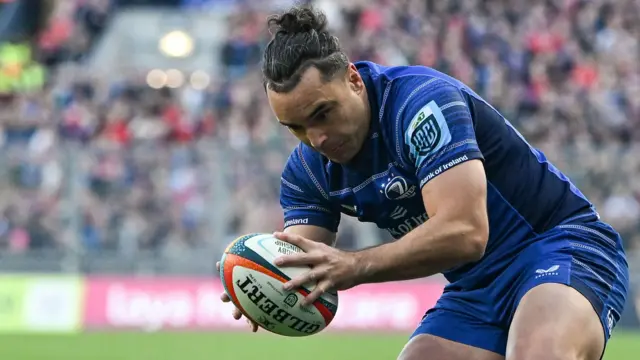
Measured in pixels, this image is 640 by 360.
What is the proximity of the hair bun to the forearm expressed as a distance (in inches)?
36.8

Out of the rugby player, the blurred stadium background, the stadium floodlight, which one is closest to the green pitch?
the blurred stadium background

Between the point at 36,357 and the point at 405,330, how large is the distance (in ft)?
17.0

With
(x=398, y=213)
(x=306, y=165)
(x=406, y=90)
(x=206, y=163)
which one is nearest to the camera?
(x=406, y=90)

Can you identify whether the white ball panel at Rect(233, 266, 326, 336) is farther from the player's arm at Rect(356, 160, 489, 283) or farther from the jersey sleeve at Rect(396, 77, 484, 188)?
the jersey sleeve at Rect(396, 77, 484, 188)

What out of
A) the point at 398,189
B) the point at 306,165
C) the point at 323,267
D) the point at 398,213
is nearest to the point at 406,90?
the point at 398,189

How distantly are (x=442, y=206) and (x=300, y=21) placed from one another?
950 millimetres

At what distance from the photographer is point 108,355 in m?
11.8

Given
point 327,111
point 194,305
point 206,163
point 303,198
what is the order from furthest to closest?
point 194,305 → point 206,163 → point 303,198 → point 327,111

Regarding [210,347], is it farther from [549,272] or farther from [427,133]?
[427,133]

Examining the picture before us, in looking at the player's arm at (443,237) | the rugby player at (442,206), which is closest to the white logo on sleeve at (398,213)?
the rugby player at (442,206)

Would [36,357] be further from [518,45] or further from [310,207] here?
[518,45]

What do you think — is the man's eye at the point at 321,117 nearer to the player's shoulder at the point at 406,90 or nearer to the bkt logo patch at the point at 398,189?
the player's shoulder at the point at 406,90

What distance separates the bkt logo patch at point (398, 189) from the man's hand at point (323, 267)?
581 millimetres

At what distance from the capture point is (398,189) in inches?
194
